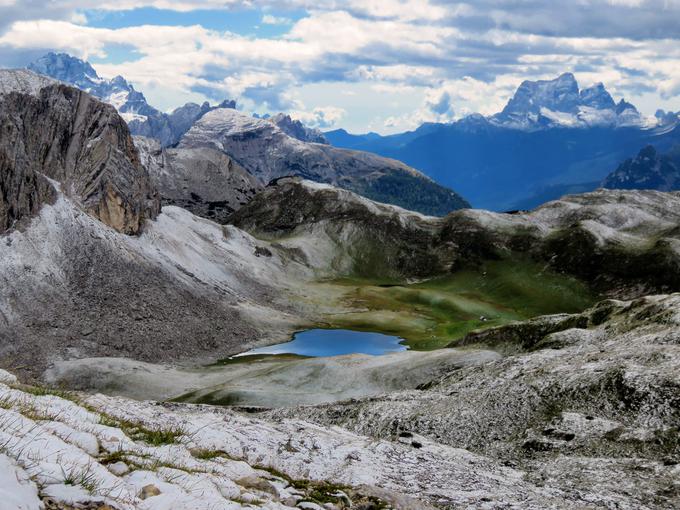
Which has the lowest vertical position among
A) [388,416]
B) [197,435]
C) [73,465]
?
[388,416]

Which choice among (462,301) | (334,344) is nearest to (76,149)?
(334,344)

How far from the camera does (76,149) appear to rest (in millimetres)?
134000

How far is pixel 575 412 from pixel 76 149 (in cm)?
12425

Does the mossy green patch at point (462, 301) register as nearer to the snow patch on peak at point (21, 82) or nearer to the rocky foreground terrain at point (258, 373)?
the rocky foreground terrain at point (258, 373)

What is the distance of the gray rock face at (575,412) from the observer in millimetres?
28277

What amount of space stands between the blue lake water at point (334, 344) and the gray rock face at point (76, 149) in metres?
43.1

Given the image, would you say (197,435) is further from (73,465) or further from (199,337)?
(199,337)

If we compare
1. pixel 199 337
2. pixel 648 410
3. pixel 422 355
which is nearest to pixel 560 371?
pixel 648 410

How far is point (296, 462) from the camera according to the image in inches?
1067

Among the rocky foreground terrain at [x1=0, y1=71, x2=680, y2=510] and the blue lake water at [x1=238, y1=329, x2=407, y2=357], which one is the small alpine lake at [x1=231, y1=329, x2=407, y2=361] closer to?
the blue lake water at [x1=238, y1=329, x2=407, y2=357]

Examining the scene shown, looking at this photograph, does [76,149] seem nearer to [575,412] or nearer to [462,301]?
[462,301]

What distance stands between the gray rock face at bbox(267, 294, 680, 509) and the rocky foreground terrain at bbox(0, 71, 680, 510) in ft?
0.43

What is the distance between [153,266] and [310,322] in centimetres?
3524

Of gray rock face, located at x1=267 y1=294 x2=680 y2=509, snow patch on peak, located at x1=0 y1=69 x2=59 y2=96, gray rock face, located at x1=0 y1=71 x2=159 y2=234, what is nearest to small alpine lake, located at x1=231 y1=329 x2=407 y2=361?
gray rock face, located at x1=0 y1=71 x2=159 y2=234
